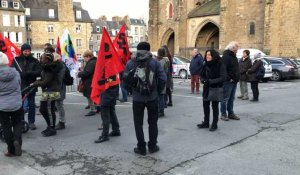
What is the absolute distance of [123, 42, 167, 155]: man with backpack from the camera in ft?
17.9

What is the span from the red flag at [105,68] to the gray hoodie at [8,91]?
144 cm

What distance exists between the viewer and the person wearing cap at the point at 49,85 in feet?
22.3

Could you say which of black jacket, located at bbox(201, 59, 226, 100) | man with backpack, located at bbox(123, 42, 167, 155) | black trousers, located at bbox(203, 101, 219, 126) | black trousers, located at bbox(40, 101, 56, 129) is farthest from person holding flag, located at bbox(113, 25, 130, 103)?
man with backpack, located at bbox(123, 42, 167, 155)

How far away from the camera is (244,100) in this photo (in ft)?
38.3

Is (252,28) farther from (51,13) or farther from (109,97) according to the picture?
(51,13)

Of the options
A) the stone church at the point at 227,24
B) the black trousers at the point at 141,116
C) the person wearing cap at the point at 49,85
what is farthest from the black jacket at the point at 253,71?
the stone church at the point at 227,24

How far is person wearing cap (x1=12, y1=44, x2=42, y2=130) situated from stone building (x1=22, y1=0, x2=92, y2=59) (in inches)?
2053

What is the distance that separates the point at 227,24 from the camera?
34781 millimetres

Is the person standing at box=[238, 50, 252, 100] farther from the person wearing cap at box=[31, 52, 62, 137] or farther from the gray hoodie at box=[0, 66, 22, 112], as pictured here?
the gray hoodie at box=[0, 66, 22, 112]

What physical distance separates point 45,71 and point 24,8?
5685 centimetres

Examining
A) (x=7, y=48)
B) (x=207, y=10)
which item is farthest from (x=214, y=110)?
(x=207, y=10)

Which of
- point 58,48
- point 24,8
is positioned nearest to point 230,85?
point 58,48

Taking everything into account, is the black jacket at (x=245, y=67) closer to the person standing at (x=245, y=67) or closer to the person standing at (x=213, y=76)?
the person standing at (x=245, y=67)

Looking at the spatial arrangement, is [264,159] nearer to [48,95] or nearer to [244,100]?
[48,95]
